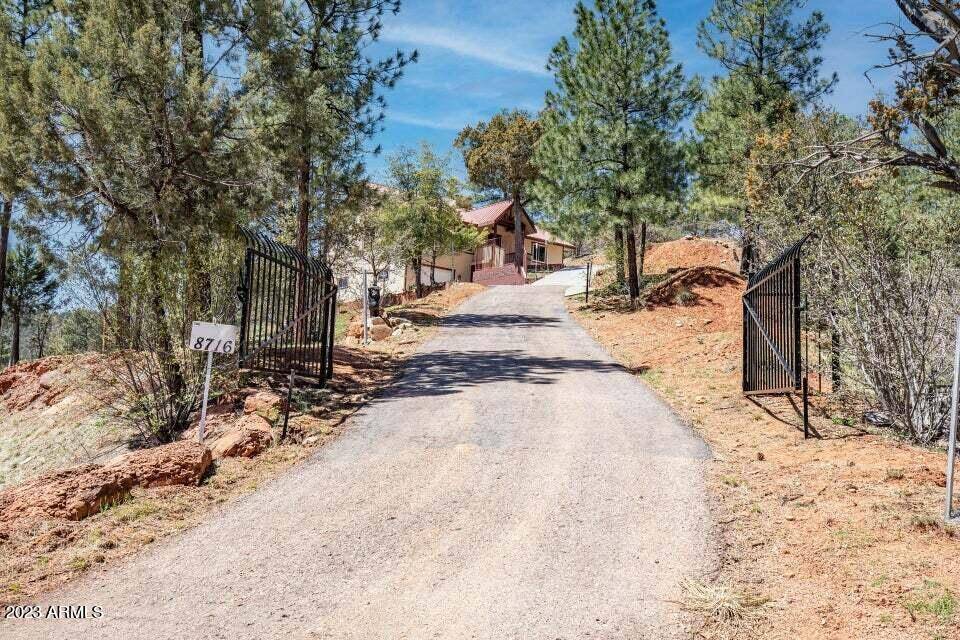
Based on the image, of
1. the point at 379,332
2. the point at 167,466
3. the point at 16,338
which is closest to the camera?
the point at 167,466

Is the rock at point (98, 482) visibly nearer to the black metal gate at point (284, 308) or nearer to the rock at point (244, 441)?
the rock at point (244, 441)

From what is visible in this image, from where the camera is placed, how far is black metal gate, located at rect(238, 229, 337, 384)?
9.47m

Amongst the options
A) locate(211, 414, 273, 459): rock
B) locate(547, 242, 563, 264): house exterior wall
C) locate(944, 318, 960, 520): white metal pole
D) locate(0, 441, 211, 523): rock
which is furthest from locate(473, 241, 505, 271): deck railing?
locate(944, 318, 960, 520): white metal pole

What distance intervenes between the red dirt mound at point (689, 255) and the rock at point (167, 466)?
89.7 ft

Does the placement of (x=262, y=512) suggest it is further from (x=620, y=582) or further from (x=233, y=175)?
(x=233, y=175)

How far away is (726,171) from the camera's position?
2223 cm

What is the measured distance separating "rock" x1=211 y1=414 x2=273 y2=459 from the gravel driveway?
811 mm

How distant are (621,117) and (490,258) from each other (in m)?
28.8

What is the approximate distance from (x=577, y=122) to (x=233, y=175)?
47.0 feet

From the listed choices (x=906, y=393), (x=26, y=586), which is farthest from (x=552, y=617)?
(x=906, y=393)

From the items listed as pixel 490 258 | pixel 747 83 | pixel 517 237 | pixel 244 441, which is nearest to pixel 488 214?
pixel 490 258

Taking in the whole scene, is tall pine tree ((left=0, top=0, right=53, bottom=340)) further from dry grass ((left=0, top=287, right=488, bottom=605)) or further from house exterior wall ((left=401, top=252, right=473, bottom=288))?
house exterior wall ((left=401, top=252, right=473, bottom=288))

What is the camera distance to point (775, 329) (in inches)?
358

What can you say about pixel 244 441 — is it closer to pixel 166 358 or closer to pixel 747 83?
pixel 166 358
